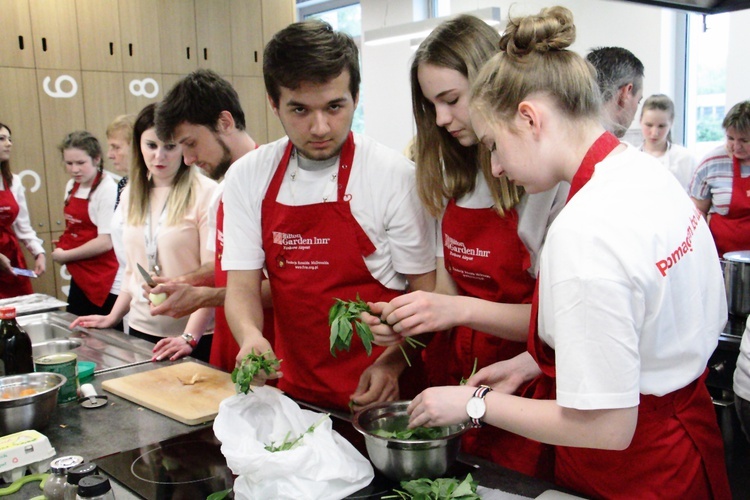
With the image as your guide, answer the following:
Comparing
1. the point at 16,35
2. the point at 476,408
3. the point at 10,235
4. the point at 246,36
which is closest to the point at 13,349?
the point at 476,408

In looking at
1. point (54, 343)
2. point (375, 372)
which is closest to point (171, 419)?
point (375, 372)

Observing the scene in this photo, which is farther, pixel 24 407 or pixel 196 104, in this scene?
pixel 196 104

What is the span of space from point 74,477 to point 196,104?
58.2 inches

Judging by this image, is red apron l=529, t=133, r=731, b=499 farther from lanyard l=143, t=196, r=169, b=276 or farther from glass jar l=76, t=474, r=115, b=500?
lanyard l=143, t=196, r=169, b=276

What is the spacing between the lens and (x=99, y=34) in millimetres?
5586

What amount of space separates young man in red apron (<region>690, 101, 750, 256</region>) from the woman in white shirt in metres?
0.70

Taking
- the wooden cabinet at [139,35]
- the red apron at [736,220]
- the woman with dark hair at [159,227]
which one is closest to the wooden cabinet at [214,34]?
the wooden cabinet at [139,35]

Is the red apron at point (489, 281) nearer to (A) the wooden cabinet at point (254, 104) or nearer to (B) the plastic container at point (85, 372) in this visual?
(B) the plastic container at point (85, 372)

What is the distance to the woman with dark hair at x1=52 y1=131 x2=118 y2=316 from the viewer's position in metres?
4.34

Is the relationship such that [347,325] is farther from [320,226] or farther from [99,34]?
[99,34]

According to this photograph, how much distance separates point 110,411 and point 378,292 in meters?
0.79

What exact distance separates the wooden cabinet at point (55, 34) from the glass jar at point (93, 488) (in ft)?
16.4

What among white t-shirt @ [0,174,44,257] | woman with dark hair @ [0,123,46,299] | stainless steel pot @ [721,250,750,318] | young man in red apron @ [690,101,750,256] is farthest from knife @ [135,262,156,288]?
young man in red apron @ [690,101,750,256]

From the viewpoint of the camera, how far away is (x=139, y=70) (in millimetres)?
5793
